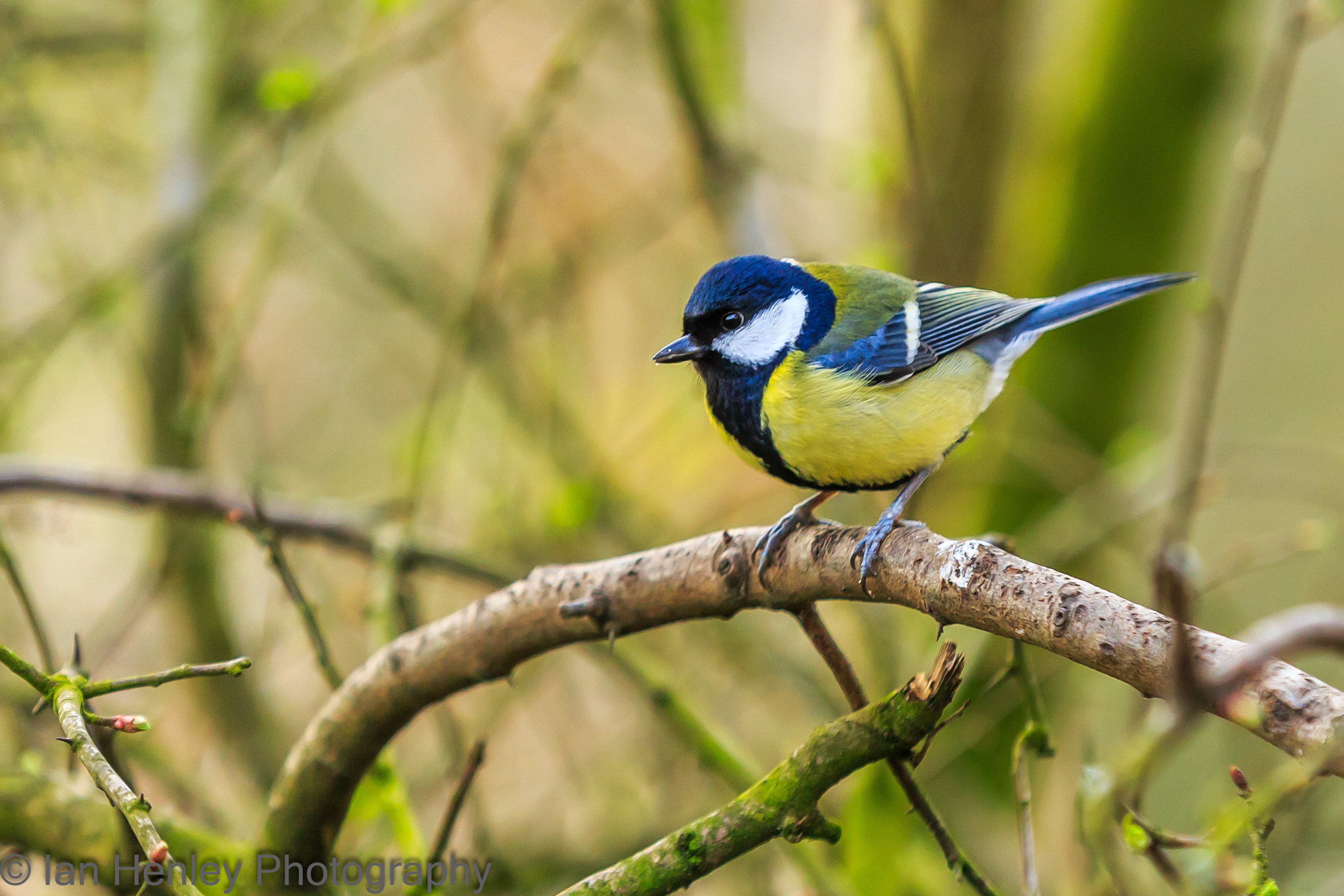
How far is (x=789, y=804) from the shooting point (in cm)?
113

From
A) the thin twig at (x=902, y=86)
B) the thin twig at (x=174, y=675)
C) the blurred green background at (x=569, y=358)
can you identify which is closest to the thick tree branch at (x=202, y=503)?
the blurred green background at (x=569, y=358)

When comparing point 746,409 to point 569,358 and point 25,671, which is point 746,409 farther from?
point 569,358

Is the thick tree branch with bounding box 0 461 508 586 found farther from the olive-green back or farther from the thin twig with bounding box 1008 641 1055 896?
the thin twig with bounding box 1008 641 1055 896

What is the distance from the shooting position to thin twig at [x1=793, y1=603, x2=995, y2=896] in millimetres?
1224

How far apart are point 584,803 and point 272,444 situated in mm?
2052

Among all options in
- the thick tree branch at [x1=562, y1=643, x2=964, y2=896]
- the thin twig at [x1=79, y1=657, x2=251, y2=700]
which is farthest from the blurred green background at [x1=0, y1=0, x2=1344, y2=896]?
the thick tree branch at [x1=562, y1=643, x2=964, y2=896]

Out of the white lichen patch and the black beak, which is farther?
the black beak

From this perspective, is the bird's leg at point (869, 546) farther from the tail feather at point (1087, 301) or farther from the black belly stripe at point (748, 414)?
the tail feather at point (1087, 301)

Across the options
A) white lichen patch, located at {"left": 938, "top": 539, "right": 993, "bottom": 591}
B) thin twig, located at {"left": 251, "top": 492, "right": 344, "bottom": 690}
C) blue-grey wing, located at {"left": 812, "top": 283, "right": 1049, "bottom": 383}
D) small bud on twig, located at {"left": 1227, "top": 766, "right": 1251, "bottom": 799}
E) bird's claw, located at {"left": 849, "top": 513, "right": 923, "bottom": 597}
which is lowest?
small bud on twig, located at {"left": 1227, "top": 766, "right": 1251, "bottom": 799}

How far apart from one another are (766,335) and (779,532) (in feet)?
1.97

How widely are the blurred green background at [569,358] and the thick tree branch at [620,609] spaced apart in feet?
1.51

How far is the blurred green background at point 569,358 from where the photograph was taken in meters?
2.60

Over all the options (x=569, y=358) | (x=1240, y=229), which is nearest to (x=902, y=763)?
(x=1240, y=229)

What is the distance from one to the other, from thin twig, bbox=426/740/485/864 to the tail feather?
4.91 feet
